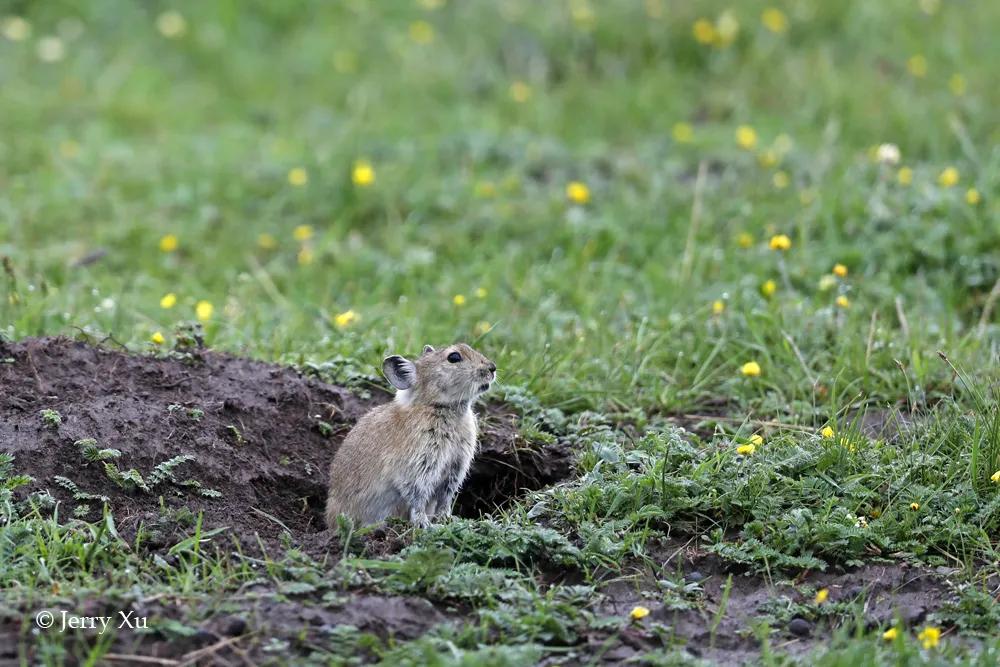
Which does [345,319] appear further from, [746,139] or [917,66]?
[917,66]

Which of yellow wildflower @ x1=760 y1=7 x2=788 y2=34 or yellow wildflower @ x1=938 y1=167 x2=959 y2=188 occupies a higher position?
yellow wildflower @ x1=760 y1=7 x2=788 y2=34

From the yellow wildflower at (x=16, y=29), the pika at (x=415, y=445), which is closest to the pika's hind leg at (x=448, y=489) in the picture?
the pika at (x=415, y=445)

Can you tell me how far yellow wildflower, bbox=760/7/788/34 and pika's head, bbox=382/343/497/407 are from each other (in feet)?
20.0

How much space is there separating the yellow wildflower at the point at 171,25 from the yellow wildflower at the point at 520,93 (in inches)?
123

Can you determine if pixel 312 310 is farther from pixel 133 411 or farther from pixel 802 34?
pixel 802 34

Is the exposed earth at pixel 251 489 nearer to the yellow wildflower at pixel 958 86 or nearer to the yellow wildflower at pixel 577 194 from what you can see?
the yellow wildflower at pixel 577 194

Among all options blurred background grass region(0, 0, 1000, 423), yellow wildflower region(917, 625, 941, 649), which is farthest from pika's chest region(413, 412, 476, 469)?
yellow wildflower region(917, 625, 941, 649)

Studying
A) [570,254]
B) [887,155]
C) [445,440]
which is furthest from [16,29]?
[445,440]

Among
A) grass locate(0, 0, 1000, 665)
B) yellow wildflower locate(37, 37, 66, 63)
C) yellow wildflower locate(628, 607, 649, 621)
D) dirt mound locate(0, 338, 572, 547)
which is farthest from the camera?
yellow wildflower locate(37, 37, 66, 63)

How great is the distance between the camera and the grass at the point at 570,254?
14.9 ft

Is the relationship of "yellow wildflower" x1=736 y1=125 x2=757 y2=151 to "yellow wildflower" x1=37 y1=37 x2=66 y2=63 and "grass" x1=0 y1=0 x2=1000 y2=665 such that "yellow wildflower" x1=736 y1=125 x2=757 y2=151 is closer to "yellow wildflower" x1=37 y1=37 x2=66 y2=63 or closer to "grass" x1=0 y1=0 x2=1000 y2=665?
"grass" x1=0 y1=0 x2=1000 y2=665

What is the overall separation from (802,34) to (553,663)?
770 centimetres

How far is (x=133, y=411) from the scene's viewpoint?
5.12 meters

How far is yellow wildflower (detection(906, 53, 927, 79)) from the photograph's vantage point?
32.3 feet
